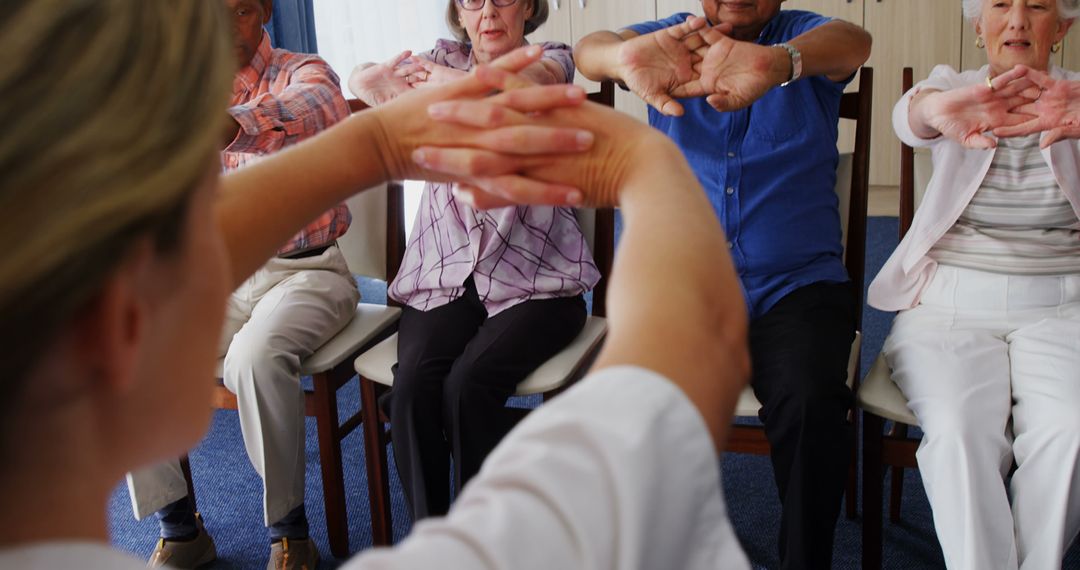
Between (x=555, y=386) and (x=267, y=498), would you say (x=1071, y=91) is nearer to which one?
(x=555, y=386)

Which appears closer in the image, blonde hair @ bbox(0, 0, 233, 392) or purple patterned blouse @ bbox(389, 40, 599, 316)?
blonde hair @ bbox(0, 0, 233, 392)

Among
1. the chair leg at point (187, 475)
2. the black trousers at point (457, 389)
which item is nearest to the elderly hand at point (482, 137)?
the black trousers at point (457, 389)

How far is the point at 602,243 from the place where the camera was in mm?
2035

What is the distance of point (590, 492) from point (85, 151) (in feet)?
0.88

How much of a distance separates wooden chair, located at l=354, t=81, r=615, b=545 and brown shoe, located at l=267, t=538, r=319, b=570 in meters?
0.15

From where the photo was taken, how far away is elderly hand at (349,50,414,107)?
2160mm

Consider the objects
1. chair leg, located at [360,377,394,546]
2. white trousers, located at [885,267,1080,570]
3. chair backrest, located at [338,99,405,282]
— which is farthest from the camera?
chair backrest, located at [338,99,405,282]

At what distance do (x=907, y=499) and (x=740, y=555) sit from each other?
1839mm

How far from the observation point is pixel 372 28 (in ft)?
16.2

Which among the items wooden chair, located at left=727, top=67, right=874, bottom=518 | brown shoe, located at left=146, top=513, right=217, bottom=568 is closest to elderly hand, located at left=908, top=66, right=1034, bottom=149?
wooden chair, located at left=727, top=67, right=874, bottom=518

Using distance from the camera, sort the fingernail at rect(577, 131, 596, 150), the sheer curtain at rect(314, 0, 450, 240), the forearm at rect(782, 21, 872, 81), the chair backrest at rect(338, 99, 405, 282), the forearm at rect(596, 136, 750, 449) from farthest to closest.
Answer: the sheer curtain at rect(314, 0, 450, 240), the chair backrest at rect(338, 99, 405, 282), the forearm at rect(782, 21, 872, 81), the fingernail at rect(577, 131, 596, 150), the forearm at rect(596, 136, 750, 449)

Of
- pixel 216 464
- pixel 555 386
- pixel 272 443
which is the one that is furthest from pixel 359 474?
pixel 555 386

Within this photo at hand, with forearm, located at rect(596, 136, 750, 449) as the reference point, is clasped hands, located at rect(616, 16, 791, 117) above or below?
above

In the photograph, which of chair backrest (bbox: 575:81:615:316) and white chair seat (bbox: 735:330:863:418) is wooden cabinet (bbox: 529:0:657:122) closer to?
chair backrest (bbox: 575:81:615:316)
